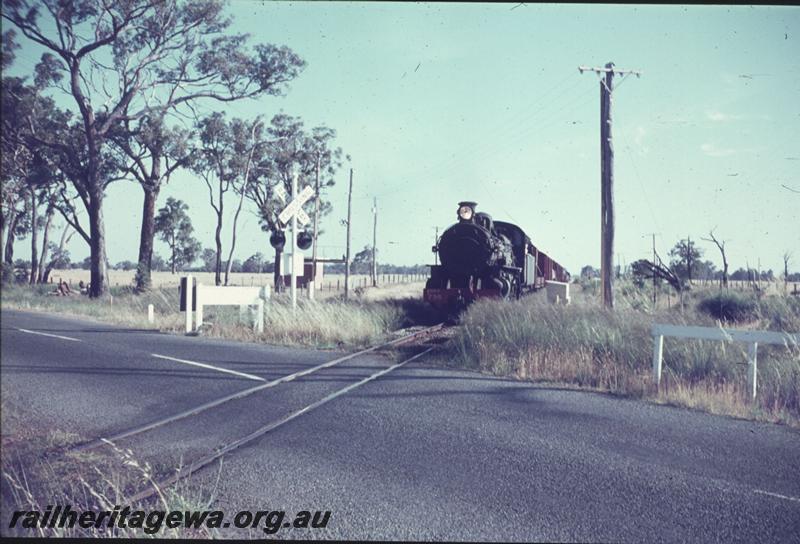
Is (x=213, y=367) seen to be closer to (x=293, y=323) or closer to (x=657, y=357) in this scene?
(x=293, y=323)

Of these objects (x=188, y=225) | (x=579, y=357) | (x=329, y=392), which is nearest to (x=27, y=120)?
(x=188, y=225)

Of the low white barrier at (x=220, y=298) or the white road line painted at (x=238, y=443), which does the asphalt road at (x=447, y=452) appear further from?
the low white barrier at (x=220, y=298)

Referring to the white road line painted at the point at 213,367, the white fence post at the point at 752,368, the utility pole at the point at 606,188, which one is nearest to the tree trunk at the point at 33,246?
the white road line painted at the point at 213,367

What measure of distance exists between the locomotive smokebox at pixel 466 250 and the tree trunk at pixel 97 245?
11867 mm

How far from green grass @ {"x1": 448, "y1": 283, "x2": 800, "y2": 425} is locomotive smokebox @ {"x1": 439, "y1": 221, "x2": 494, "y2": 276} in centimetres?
396

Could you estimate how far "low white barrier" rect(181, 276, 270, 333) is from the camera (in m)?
10.4

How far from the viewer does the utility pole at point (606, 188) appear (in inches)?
499

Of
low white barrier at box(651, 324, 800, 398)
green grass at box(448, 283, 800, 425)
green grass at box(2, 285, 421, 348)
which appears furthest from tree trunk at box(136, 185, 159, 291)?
low white barrier at box(651, 324, 800, 398)

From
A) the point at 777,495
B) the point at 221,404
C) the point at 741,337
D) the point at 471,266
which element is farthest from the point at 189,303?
the point at 777,495

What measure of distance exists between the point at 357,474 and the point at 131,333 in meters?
8.17

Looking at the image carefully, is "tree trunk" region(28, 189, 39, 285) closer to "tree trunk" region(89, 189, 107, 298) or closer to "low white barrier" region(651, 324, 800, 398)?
"tree trunk" region(89, 189, 107, 298)

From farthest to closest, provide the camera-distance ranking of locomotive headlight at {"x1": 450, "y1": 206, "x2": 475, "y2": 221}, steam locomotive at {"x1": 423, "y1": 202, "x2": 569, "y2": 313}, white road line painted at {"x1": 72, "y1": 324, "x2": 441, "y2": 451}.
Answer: locomotive headlight at {"x1": 450, "y1": 206, "x2": 475, "y2": 221}
steam locomotive at {"x1": 423, "y1": 202, "x2": 569, "y2": 313}
white road line painted at {"x1": 72, "y1": 324, "x2": 441, "y2": 451}

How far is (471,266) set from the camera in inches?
599

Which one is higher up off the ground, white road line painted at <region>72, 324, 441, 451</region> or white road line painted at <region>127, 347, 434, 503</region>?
white road line painted at <region>72, 324, 441, 451</region>
